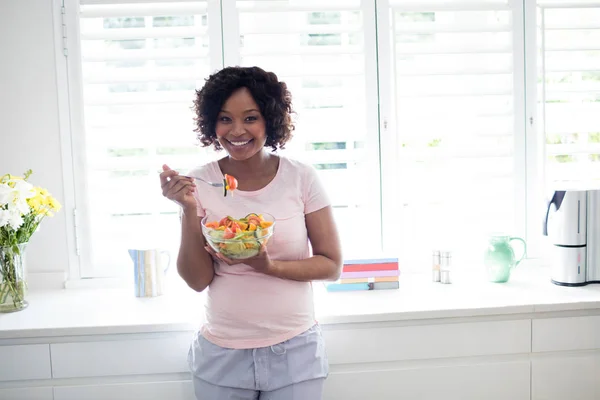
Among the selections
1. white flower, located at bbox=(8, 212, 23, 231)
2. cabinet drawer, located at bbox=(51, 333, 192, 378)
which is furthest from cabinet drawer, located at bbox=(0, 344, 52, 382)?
white flower, located at bbox=(8, 212, 23, 231)

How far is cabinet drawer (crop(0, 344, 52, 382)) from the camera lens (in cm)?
175

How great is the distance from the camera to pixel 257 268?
4.61 feet

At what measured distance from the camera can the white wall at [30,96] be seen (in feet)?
6.98

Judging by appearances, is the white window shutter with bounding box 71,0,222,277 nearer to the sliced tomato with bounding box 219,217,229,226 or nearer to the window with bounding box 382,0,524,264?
the window with bounding box 382,0,524,264

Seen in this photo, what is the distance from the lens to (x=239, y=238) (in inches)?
51.6

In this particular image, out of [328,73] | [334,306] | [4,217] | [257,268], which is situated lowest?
[334,306]

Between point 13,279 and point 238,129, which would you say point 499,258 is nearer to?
point 238,129

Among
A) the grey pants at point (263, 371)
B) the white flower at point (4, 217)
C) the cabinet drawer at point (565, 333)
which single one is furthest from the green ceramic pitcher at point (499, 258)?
the white flower at point (4, 217)

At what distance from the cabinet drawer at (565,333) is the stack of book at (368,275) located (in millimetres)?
484

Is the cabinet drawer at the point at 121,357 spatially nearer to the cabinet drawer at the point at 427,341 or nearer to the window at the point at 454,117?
the cabinet drawer at the point at 427,341

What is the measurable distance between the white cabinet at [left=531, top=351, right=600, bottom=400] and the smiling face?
1135 millimetres

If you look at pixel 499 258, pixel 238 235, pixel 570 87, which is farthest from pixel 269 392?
pixel 570 87

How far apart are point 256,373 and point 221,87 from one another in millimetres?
704

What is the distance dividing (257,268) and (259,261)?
0.11 ft
